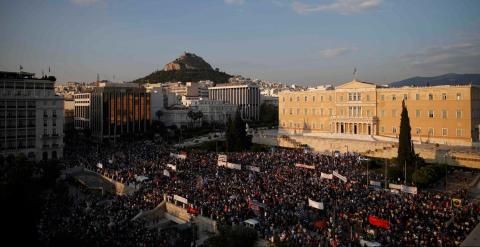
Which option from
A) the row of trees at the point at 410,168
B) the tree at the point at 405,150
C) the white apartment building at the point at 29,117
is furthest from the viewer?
the white apartment building at the point at 29,117

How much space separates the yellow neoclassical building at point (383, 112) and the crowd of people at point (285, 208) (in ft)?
69.0

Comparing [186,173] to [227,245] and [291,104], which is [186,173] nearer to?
[227,245]

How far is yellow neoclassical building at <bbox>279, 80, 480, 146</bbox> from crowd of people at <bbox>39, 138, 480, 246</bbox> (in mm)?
21030

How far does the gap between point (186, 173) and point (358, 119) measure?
3411cm

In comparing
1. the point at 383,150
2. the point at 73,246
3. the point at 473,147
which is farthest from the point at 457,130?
the point at 73,246

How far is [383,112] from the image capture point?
60781mm

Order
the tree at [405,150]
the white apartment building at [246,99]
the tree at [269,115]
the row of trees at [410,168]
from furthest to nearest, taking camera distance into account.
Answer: the white apartment building at [246,99] < the tree at [269,115] < the tree at [405,150] < the row of trees at [410,168]

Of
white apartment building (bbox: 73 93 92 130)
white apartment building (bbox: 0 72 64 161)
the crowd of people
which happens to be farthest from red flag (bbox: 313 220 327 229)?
white apartment building (bbox: 73 93 92 130)

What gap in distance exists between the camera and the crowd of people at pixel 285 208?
867 inches

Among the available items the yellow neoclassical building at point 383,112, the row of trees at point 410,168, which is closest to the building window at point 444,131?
the yellow neoclassical building at point 383,112

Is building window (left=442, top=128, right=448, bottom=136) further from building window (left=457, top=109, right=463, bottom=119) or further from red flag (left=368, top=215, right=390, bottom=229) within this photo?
red flag (left=368, top=215, right=390, bottom=229)

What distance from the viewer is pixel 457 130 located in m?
52.9

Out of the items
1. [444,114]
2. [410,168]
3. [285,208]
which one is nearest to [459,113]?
[444,114]

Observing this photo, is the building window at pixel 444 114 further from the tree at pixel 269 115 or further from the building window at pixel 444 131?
the tree at pixel 269 115
